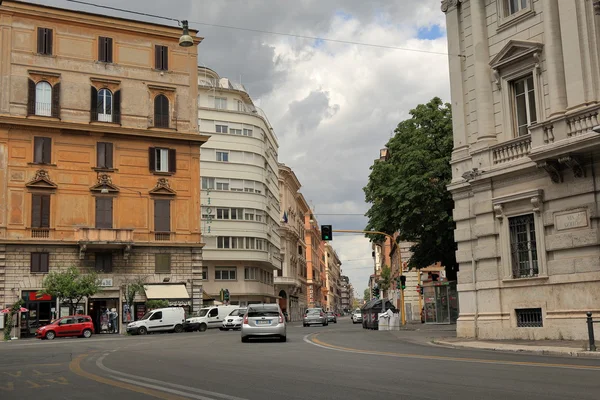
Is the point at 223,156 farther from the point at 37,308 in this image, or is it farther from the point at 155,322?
the point at 155,322

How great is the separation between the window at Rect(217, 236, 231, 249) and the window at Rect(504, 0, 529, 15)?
50022mm

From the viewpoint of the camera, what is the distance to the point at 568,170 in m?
21.1

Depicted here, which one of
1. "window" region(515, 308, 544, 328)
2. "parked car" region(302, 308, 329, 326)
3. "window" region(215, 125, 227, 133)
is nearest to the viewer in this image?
"window" region(515, 308, 544, 328)

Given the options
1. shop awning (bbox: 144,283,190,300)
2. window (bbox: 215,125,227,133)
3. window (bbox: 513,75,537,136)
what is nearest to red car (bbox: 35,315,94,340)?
shop awning (bbox: 144,283,190,300)

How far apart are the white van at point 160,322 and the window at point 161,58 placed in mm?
18835

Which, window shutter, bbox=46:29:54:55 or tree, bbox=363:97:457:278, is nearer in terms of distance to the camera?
tree, bbox=363:97:457:278

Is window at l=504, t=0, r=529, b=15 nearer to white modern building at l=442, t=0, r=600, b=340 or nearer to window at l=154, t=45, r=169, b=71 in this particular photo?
white modern building at l=442, t=0, r=600, b=340

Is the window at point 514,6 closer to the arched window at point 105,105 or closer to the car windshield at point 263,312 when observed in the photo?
the car windshield at point 263,312

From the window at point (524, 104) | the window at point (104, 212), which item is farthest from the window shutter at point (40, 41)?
the window at point (524, 104)

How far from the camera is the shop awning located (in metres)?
50.3

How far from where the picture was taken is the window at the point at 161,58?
53906 millimetres

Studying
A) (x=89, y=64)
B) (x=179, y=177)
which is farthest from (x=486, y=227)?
(x=89, y=64)

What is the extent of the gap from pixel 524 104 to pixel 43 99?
37.0m

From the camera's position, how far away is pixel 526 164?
73.0 feet
